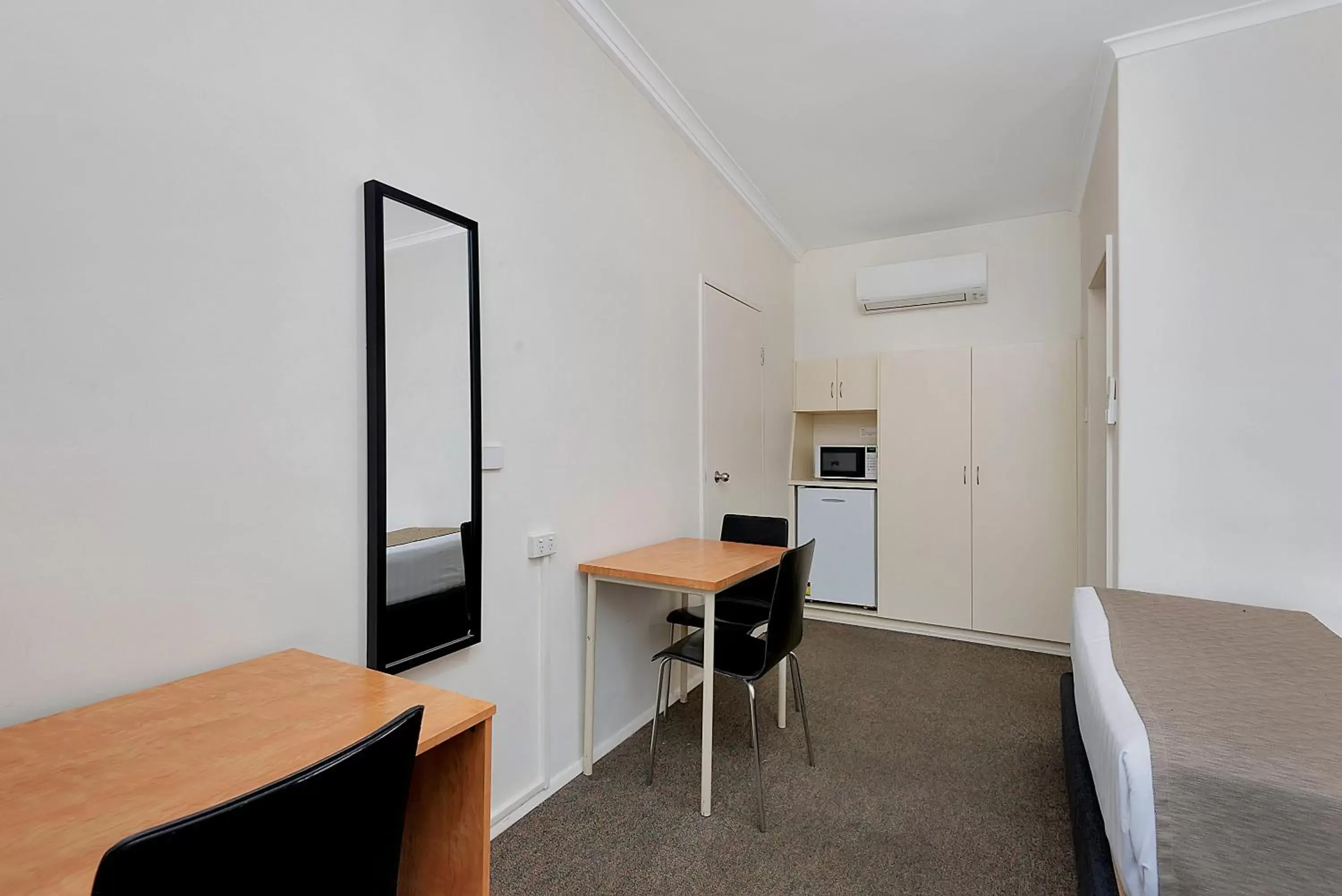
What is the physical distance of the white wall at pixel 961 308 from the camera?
4102mm

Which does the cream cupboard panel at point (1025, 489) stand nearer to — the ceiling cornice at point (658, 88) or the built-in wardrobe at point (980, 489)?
the built-in wardrobe at point (980, 489)

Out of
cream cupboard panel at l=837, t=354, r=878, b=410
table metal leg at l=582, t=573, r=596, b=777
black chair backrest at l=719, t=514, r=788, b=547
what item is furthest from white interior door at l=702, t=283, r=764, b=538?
table metal leg at l=582, t=573, r=596, b=777

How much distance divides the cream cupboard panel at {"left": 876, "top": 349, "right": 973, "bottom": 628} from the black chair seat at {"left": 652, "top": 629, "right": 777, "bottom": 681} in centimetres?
213

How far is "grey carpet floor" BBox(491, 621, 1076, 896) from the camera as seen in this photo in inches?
70.0

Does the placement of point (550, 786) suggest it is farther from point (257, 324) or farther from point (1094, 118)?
point (1094, 118)

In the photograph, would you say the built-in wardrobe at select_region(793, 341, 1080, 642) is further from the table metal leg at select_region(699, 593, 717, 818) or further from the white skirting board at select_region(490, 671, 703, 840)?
the table metal leg at select_region(699, 593, 717, 818)

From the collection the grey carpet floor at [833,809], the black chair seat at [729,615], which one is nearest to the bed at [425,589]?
the grey carpet floor at [833,809]

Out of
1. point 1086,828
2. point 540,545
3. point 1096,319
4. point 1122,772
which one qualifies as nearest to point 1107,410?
point 1096,319

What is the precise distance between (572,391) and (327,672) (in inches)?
51.3

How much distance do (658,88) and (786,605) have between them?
7.38ft

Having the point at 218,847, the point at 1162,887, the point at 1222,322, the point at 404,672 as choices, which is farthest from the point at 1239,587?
the point at 218,847

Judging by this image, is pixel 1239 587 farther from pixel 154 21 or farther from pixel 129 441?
pixel 154 21

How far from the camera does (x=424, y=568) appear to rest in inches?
65.9

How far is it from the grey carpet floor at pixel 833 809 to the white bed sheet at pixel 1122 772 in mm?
628
